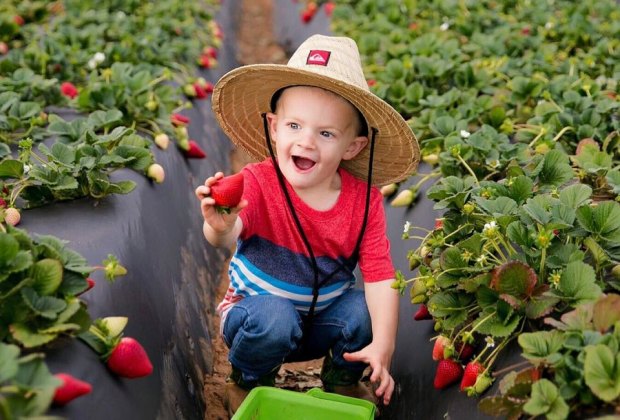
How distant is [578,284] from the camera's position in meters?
1.94

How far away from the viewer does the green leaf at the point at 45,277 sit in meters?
1.84

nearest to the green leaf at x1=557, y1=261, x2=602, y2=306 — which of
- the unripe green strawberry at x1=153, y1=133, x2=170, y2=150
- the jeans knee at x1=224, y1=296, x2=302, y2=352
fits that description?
the jeans knee at x1=224, y1=296, x2=302, y2=352

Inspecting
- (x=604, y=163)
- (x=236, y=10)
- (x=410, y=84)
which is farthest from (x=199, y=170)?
(x=236, y=10)

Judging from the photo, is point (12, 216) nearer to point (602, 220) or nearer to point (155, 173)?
point (155, 173)

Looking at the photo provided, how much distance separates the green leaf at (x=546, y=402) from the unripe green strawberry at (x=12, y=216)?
1.55m

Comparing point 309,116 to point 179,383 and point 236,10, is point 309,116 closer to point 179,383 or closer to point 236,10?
point 179,383

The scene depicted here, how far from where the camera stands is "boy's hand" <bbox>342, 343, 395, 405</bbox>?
2.40m

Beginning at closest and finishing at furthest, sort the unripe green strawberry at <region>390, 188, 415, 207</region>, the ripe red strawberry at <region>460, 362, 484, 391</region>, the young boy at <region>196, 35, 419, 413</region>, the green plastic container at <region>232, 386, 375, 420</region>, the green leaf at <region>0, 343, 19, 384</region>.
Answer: the green leaf at <region>0, 343, 19, 384</region>
the ripe red strawberry at <region>460, 362, 484, 391</region>
the green plastic container at <region>232, 386, 375, 420</region>
the young boy at <region>196, 35, 419, 413</region>
the unripe green strawberry at <region>390, 188, 415, 207</region>

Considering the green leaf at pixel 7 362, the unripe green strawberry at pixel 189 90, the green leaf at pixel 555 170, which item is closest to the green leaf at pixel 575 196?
the green leaf at pixel 555 170

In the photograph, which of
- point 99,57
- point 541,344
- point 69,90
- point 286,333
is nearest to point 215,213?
point 286,333

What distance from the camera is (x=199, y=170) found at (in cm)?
419

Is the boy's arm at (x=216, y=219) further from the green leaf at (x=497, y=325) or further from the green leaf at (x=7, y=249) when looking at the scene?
the green leaf at (x=497, y=325)

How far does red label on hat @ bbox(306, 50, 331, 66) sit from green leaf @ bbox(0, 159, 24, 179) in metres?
0.97

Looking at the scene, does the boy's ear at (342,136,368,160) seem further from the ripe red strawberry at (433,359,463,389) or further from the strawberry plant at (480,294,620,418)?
the strawberry plant at (480,294,620,418)
